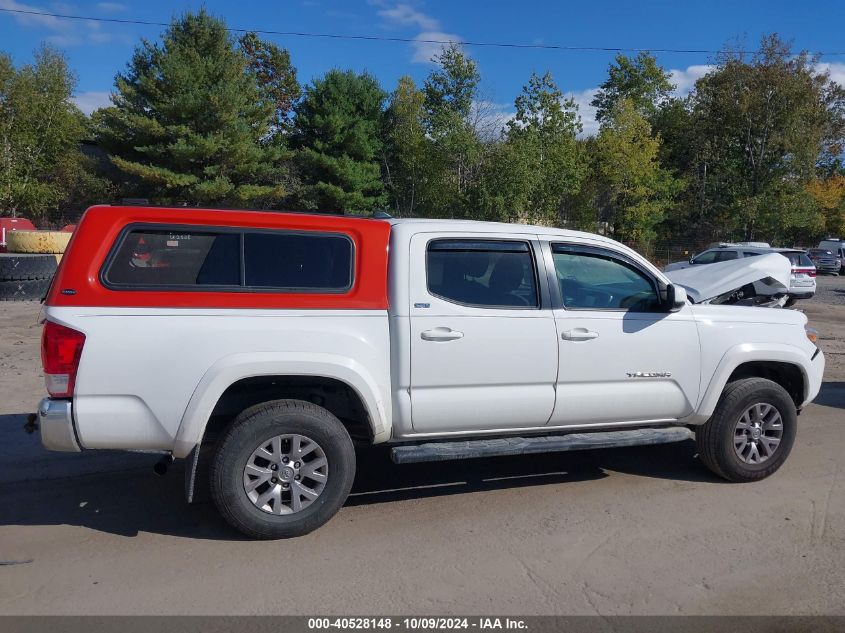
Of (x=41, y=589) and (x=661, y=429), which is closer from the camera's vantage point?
(x=41, y=589)

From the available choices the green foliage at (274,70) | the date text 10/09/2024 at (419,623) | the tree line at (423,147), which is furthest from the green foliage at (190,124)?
the date text 10/09/2024 at (419,623)

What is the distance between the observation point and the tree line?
34.2 meters

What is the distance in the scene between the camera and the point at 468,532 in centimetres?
463

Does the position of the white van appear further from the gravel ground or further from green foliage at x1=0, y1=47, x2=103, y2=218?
green foliage at x1=0, y1=47, x2=103, y2=218

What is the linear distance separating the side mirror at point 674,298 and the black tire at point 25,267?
1381 cm

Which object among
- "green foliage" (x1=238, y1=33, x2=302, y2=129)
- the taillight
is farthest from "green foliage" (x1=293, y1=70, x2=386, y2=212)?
the taillight

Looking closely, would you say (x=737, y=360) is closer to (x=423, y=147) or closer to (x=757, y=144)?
(x=423, y=147)

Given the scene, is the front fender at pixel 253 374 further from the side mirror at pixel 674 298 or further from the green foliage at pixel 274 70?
the green foliage at pixel 274 70

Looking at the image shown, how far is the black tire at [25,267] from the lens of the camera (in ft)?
50.2

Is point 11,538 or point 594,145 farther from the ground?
point 594,145

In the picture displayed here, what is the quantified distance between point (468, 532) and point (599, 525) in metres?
0.88

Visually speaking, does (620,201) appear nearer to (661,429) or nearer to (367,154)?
(367,154)

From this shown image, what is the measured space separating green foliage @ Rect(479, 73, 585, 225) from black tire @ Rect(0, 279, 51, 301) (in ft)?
72.6

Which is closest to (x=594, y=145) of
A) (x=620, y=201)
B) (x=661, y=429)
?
(x=620, y=201)
